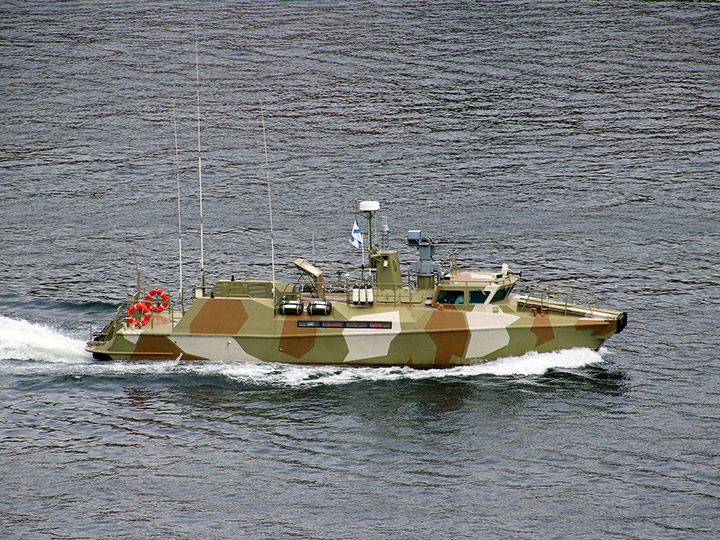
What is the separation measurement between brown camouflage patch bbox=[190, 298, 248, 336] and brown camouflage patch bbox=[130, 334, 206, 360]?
1276 millimetres

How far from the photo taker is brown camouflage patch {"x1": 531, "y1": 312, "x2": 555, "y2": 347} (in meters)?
32.2

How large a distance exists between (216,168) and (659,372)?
3363 cm

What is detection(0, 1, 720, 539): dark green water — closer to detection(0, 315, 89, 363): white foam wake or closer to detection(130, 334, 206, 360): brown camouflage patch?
detection(0, 315, 89, 363): white foam wake

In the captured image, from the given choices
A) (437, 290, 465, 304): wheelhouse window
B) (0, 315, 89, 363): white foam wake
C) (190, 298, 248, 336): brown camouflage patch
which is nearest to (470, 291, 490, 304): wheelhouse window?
(437, 290, 465, 304): wheelhouse window

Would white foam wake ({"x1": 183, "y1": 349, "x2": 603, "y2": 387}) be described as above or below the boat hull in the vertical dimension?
below

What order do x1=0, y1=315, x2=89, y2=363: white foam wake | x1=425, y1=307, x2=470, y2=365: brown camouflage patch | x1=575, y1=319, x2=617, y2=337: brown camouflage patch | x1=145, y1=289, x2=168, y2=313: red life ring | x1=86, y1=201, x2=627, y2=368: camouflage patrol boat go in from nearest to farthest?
x1=575, y1=319, x2=617, y2=337: brown camouflage patch → x1=425, y1=307, x2=470, y2=365: brown camouflage patch → x1=86, y1=201, x2=627, y2=368: camouflage patrol boat → x1=0, y1=315, x2=89, y2=363: white foam wake → x1=145, y1=289, x2=168, y2=313: red life ring

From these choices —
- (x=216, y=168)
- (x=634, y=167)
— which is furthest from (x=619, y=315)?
(x=216, y=168)

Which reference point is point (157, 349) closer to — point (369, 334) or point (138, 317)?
point (138, 317)

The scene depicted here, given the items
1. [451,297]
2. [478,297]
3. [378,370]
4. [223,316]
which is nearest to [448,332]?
[451,297]

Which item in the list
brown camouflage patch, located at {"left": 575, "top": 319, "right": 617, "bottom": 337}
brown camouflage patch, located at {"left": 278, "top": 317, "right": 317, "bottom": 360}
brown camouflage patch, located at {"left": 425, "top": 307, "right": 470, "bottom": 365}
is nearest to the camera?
brown camouflage patch, located at {"left": 575, "top": 319, "right": 617, "bottom": 337}

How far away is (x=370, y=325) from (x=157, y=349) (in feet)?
24.8

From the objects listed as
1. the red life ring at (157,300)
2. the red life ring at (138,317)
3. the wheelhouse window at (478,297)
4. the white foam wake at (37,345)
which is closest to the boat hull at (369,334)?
the wheelhouse window at (478,297)

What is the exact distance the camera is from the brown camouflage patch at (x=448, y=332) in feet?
105

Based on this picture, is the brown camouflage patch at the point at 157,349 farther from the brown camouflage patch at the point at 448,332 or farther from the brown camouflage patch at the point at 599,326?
the brown camouflage patch at the point at 599,326
